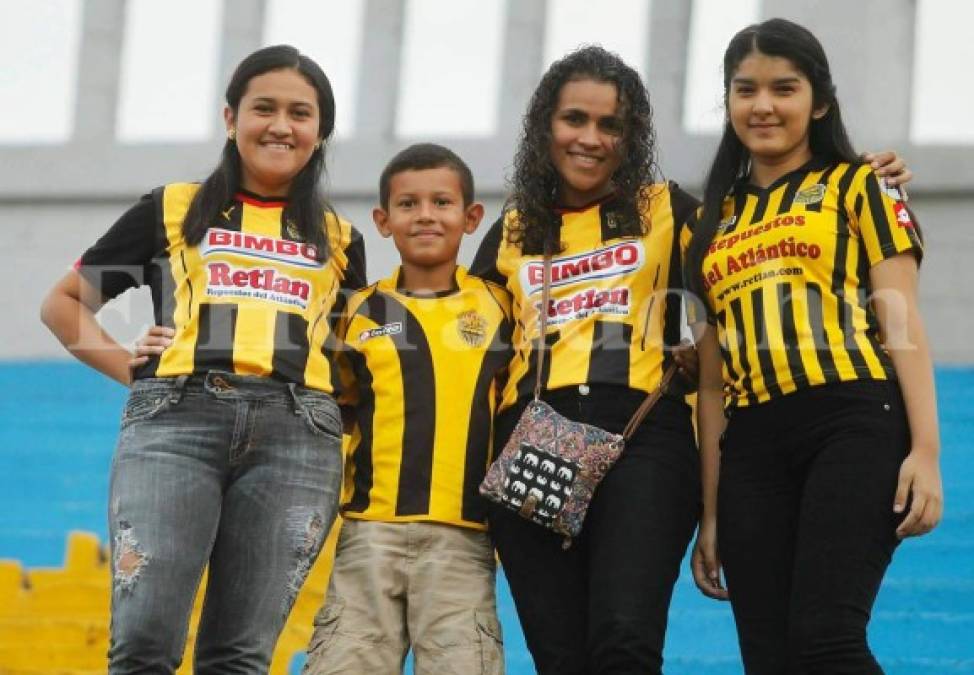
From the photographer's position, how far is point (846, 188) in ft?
8.28

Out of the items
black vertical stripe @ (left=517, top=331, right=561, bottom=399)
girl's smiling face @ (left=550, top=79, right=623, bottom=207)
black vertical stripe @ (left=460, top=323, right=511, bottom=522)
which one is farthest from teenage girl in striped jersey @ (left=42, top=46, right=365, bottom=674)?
girl's smiling face @ (left=550, top=79, right=623, bottom=207)

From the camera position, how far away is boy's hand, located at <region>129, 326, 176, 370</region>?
2.62 metres

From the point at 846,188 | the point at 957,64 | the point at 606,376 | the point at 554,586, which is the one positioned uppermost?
the point at 957,64

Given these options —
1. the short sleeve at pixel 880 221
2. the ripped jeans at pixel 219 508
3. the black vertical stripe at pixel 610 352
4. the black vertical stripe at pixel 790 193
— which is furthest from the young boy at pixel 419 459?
the short sleeve at pixel 880 221

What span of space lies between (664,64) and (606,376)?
140 inches

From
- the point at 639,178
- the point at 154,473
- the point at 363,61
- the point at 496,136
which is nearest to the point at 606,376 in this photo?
the point at 639,178

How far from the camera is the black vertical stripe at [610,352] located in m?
2.61

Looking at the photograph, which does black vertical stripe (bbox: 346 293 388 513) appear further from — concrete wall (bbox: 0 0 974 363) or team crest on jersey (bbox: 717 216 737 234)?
concrete wall (bbox: 0 0 974 363)

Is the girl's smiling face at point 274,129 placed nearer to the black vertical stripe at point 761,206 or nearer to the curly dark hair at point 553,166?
the curly dark hair at point 553,166

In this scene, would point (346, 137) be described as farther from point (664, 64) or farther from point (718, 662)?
point (718, 662)

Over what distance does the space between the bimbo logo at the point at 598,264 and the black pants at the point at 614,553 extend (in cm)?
22

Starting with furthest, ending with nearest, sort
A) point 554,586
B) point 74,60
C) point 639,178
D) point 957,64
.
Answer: point 74,60 < point 957,64 < point 639,178 < point 554,586

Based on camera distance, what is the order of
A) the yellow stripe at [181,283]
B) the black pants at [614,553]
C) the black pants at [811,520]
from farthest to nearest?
1. the yellow stripe at [181,283]
2. the black pants at [614,553]
3. the black pants at [811,520]

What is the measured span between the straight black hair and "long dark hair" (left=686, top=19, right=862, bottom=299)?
1.61ft
